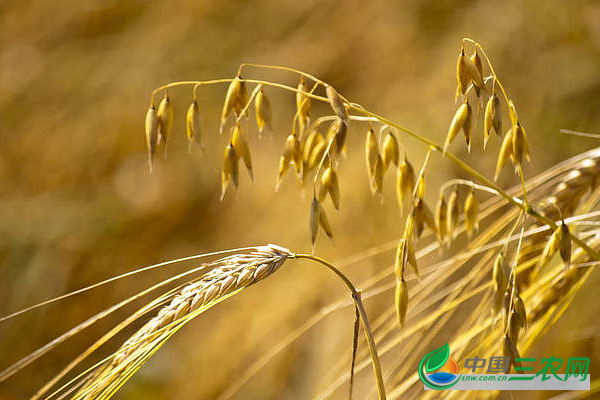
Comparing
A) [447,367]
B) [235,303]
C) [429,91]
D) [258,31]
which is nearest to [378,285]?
[235,303]

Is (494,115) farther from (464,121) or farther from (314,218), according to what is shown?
(314,218)

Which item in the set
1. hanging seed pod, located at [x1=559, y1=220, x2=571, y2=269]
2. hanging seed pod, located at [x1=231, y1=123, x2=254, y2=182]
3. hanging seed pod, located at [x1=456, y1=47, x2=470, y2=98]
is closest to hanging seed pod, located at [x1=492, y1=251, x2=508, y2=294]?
hanging seed pod, located at [x1=559, y1=220, x2=571, y2=269]

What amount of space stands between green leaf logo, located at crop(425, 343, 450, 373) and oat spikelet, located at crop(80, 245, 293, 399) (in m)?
0.26

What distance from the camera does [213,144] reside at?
1439 mm

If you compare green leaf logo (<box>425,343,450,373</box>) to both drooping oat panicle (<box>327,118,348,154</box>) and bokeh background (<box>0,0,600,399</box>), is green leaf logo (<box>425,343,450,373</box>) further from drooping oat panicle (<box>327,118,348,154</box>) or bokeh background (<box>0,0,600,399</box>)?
bokeh background (<box>0,0,600,399</box>)

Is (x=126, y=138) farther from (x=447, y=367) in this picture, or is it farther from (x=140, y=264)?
(x=447, y=367)

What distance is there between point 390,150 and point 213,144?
2.95 ft

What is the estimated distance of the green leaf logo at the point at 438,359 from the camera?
0.63 meters

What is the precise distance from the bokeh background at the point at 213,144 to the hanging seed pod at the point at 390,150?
569 millimetres

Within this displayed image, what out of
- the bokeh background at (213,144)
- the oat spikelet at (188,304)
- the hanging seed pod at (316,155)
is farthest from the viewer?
the bokeh background at (213,144)

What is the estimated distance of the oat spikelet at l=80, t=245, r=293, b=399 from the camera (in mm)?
427

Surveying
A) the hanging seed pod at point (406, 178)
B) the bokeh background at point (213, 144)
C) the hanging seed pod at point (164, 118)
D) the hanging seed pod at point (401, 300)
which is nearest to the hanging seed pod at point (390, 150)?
the hanging seed pod at point (406, 178)

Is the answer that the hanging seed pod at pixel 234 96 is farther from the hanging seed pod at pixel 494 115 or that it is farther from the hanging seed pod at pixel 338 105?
the hanging seed pod at pixel 494 115

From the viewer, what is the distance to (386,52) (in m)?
1.35
